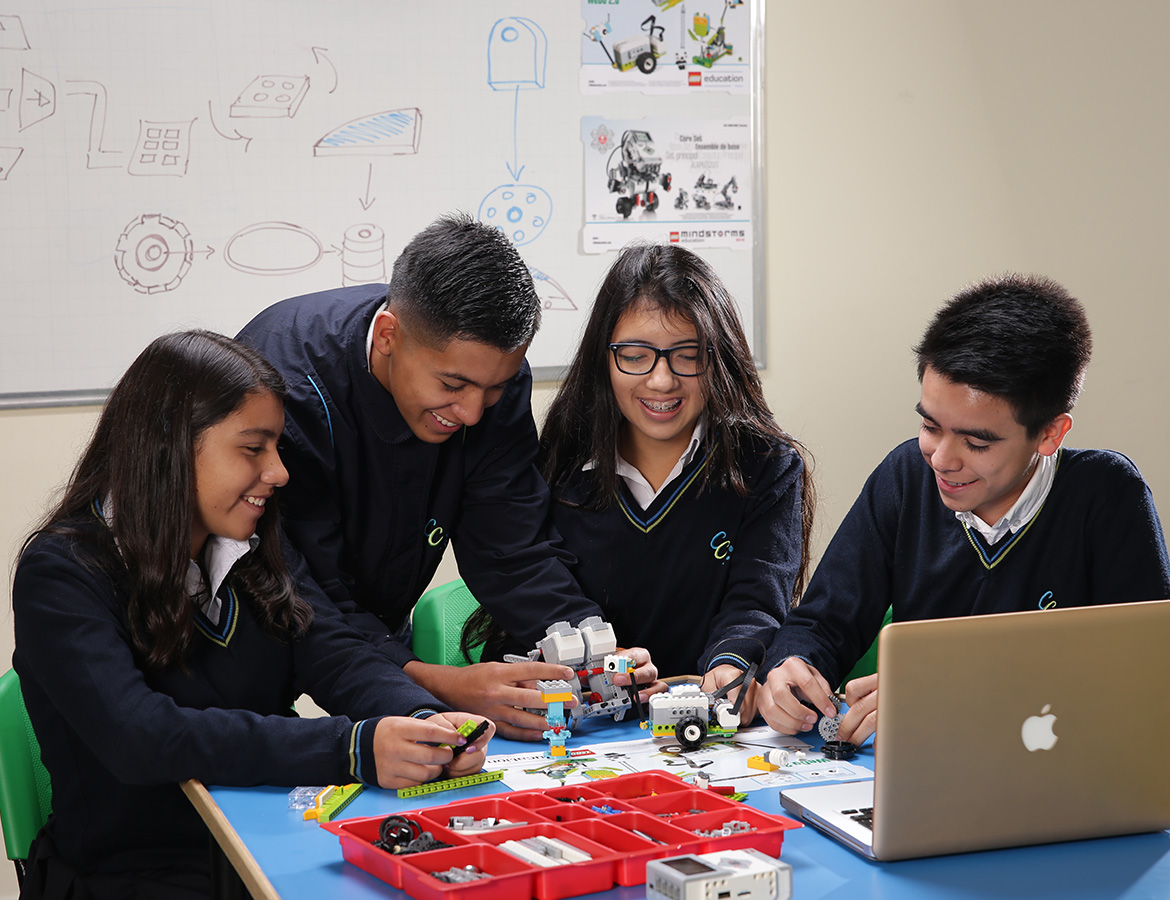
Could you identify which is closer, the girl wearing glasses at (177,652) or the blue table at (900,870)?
the blue table at (900,870)

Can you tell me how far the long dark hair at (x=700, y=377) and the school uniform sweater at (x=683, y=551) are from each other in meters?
0.04

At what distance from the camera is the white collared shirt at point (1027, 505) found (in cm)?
179

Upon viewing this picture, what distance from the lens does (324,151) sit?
9.04ft

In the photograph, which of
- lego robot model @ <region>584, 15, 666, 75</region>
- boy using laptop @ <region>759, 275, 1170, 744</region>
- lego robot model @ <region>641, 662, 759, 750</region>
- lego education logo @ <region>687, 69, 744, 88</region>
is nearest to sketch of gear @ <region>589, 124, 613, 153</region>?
lego robot model @ <region>584, 15, 666, 75</region>

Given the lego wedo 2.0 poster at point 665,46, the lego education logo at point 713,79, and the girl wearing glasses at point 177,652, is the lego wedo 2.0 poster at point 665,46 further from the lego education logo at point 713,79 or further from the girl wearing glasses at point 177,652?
the girl wearing glasses at point 177,652

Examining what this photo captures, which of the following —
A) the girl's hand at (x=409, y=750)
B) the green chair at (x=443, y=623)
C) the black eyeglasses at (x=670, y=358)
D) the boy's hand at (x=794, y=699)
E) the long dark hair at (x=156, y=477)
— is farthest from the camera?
the green chair at (x=443, y=623)

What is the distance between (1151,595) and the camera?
5.71 feet

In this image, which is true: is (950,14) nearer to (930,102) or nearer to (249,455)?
(930,102)

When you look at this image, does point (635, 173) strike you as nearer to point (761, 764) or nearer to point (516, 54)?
point (516, 54)

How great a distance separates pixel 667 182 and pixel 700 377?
119cm

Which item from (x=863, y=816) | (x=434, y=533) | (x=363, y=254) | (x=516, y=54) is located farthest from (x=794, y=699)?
(x=516, y=54)

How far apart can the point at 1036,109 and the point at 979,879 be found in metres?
2.80

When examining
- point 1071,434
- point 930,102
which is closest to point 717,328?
point 930,102

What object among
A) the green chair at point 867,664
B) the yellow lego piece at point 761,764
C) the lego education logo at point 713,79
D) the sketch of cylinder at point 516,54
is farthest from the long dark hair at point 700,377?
the lego education logo at point 713,79
